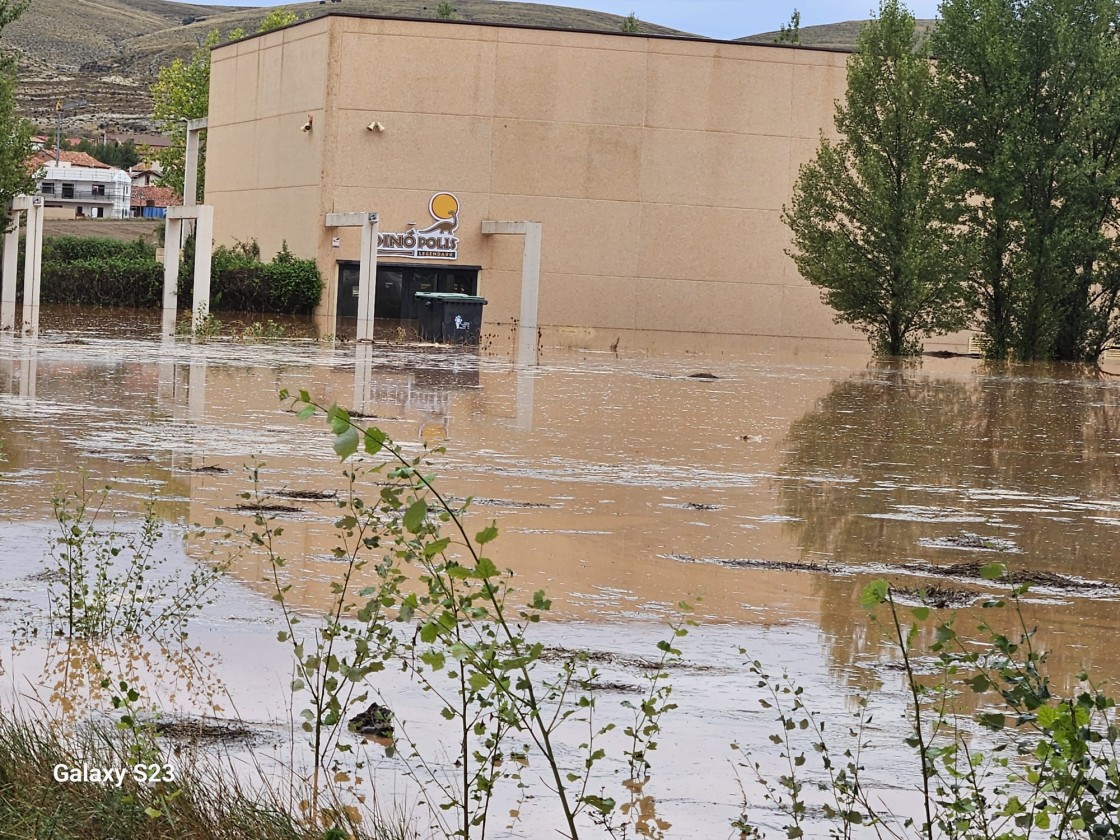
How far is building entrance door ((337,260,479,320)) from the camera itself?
47.2m

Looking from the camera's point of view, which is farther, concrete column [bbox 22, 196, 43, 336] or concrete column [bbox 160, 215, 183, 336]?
concrete column [bbox 160, 215, 183, 336]

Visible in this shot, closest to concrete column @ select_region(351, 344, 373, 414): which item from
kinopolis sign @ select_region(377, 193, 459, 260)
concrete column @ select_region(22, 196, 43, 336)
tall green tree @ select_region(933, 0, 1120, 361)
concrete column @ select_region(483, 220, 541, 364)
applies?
concrete column @ select_region(483, 220, 541, 364)

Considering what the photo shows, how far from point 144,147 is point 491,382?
71.0 meters

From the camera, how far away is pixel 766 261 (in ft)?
159

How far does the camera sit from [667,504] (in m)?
10.3

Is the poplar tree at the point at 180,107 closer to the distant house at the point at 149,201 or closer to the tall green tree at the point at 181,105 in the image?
the tall green tree at the point at 181,105

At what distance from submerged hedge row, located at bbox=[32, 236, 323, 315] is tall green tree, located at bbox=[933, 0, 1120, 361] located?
2066 centimetres

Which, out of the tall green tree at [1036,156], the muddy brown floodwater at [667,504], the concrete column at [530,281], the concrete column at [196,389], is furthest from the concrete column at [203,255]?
the tall green tree at [1036,156]

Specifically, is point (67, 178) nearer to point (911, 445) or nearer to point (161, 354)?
point (161, 354)

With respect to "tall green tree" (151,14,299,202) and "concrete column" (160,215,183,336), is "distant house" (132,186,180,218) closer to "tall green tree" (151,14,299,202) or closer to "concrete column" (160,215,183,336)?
"tall green tree" (151,14,299,202)

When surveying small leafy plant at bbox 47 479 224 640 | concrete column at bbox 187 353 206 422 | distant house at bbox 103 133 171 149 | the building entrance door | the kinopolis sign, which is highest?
distant house at bbox 103 133 171 149

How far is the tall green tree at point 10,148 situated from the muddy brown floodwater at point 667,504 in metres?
17.8

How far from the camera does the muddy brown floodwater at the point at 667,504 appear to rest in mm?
5492

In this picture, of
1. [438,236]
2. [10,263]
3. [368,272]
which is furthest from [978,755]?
[438,236]
